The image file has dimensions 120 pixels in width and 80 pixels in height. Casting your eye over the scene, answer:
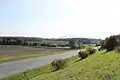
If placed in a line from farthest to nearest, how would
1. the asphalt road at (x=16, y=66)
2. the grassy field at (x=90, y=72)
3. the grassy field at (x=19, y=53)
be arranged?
the grassy field at (x=19, y=53) < the asphalt road at (x=16, y=66) < the grassy field at (x=90, y=72)

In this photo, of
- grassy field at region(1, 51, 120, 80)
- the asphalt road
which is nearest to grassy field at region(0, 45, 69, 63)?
the asphalt road

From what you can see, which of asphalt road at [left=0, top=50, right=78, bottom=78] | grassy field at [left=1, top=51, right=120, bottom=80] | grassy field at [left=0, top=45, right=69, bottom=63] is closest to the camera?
grassy field at [left=1, top=51, right=120, bottom=80]

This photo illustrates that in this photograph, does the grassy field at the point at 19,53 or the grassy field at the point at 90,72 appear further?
the grassy field at the point at 19,53

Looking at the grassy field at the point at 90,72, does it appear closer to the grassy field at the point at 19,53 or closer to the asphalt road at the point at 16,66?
the asphalt road at the point at 16,66

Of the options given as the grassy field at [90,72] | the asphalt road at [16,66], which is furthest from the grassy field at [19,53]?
the grassy field at [90,72]

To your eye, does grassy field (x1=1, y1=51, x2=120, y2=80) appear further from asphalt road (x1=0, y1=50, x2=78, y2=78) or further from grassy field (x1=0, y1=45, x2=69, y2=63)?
grassy field (x1=0, y1=45, x2=69, y2=63)

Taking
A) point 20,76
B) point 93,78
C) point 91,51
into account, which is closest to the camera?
point 93,78

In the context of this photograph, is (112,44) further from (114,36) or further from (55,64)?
(55,64)

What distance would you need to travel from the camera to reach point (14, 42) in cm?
16275

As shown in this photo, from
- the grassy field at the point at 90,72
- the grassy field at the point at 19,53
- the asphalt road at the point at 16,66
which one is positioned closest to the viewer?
the grassy field at the point at 90,72

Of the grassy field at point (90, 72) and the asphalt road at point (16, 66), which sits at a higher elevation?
the grassy field at point (90, 72)

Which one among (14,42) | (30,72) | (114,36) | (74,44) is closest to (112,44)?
(114,36)

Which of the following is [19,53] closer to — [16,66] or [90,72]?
[16,66]

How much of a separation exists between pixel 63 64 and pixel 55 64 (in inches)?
49.0
